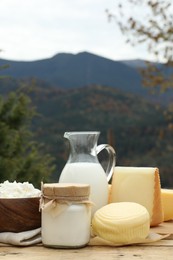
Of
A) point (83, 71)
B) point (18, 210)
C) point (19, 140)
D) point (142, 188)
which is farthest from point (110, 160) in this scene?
point (83, 71)

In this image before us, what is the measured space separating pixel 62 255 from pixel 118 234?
174 millimetres

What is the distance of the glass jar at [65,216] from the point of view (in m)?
1.45

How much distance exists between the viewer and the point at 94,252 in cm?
143

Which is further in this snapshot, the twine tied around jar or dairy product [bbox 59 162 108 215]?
dairy product [bbox 59 162 108 215]

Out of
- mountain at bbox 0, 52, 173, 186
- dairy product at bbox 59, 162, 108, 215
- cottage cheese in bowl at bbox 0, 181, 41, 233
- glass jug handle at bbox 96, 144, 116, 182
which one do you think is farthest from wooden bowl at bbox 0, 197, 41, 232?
mountain at bbox 0, 52, 173, 186

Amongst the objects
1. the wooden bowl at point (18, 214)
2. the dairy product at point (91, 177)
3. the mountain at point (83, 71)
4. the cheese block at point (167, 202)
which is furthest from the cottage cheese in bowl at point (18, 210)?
the mountain at point (83, 71)

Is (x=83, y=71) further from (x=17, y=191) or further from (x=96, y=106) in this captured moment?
(x=17, y=191)

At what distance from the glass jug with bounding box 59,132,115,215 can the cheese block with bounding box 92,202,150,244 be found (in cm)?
12

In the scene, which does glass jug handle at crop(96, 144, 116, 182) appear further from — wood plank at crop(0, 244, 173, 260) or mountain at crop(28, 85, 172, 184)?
mountain at crop(28, 85, 172, 184)

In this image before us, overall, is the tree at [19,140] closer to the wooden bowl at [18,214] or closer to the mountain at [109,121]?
the wooden bowl at [18,214]

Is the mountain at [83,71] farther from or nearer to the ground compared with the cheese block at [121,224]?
farther from the ground

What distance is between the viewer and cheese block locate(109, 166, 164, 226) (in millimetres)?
1774

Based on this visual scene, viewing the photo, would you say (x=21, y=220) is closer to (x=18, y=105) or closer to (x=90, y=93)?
(x=18, y=105)

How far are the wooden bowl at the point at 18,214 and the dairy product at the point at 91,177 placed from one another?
0.16 meters
